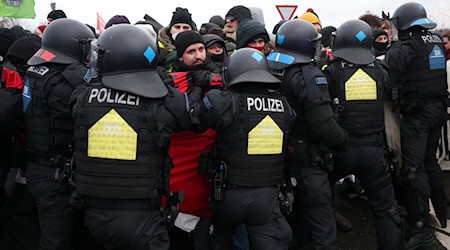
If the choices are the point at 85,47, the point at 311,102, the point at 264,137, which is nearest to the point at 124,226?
the point at 264,137

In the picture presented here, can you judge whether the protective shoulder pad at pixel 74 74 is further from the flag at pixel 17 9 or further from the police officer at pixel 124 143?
the flag at pixel 17 9

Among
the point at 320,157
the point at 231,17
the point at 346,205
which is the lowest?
the point at 346,205

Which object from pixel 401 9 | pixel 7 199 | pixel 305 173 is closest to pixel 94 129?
pixel 305 173

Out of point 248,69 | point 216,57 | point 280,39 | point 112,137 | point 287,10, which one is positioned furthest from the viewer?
point 287,10

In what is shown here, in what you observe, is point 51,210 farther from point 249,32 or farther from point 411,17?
point 411,17

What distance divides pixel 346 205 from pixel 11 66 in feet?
14.3

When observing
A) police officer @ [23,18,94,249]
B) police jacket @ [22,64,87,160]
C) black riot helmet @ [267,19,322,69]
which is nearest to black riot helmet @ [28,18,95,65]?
police officer @ [23,18,94,249]

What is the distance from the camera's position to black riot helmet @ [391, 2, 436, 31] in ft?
14.2

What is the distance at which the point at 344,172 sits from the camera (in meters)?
3.77

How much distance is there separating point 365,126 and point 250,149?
1416mm

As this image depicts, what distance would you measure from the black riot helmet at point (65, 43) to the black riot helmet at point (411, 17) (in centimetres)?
339

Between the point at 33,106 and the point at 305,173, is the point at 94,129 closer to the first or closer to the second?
the point at 33,106

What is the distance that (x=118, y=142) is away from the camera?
237cm

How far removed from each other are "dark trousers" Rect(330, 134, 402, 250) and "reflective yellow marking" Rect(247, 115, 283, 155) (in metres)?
1.07
